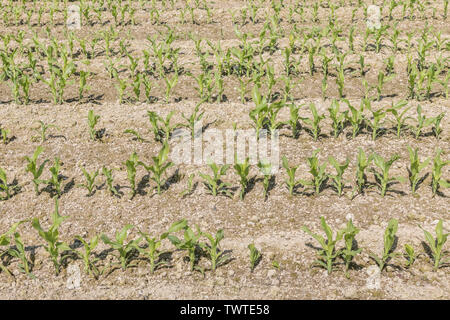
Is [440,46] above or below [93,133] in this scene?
above

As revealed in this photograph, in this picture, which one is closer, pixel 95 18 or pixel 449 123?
pixel 449 123

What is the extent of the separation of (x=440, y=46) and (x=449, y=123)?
2.69 metres

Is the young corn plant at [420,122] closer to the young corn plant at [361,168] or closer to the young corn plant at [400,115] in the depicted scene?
the young corn plant at [400,115]

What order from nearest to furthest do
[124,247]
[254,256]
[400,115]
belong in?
[254,256] → [124,247] → [400,115]

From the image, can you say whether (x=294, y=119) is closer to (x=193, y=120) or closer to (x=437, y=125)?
(x=193, y=120)

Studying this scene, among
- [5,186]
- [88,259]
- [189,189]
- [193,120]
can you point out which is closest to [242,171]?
[189,189]

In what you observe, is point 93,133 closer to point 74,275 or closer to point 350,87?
point 74,275

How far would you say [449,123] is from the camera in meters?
5.56

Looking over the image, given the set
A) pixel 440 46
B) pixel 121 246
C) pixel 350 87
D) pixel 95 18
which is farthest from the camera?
pixel 95 18

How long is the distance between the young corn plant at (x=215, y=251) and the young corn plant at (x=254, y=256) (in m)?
0.22

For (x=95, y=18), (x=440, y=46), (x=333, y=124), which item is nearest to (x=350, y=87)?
(x=333, y=124)

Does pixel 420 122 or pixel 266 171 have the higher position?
pixel 420 122

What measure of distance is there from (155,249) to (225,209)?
0.96 m

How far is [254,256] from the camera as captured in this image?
3709 millimetres
